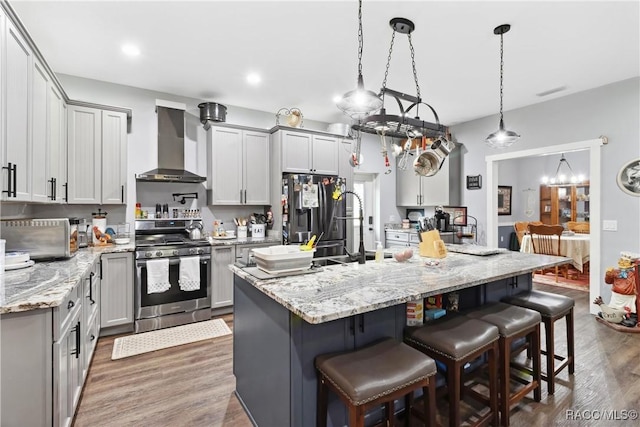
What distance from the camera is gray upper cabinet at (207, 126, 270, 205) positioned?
408cm

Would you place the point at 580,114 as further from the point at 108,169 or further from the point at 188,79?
the point at 108,169

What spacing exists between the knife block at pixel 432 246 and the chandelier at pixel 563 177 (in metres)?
6.36

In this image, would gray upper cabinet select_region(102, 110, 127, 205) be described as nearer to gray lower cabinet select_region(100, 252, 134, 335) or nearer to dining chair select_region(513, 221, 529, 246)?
gray lower cabinet select_region(100, 252, 134, 335)

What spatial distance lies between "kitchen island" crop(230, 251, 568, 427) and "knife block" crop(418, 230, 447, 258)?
0.88 feet

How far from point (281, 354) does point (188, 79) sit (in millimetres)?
3340

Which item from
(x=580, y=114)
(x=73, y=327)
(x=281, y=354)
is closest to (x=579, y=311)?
(x=580, y=114)

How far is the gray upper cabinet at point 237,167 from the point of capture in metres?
4.08


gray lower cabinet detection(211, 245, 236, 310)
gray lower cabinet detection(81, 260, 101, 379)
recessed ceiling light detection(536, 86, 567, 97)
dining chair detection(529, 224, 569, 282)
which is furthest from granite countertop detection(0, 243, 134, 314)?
dining chair detection(529, 224, 569, 282)

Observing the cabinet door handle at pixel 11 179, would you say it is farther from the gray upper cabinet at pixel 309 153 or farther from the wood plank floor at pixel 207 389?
the gray upper cabinet at pixel 309 153

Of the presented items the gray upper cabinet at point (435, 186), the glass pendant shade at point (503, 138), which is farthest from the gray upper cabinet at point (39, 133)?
the gray upper cabinet at point (435, 186)

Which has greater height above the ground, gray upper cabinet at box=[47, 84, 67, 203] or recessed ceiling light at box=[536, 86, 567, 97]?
recessed ceiling light at box=[536, 86, 567, 97]

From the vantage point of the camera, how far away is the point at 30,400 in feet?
4.82

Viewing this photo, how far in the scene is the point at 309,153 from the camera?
448cm

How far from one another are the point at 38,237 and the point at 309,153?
3.08m
